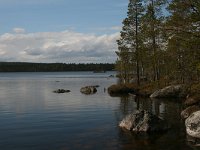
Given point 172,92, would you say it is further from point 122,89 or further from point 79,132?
point 79,132

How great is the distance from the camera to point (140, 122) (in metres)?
28.9

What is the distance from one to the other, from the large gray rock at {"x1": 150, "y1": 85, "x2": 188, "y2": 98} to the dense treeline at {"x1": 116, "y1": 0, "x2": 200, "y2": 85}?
8.31 feet

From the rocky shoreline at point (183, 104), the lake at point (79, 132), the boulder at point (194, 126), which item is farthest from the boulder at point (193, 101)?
the boulder at point (194, 126)

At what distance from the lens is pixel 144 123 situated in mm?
28594

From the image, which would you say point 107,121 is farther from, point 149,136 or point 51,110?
point 51,110

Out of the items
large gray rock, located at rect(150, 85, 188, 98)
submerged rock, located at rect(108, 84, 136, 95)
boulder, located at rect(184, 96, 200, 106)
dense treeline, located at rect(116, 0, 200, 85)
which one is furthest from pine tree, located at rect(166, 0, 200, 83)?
submerged rock, located at rect(108, 84, 136, 95)

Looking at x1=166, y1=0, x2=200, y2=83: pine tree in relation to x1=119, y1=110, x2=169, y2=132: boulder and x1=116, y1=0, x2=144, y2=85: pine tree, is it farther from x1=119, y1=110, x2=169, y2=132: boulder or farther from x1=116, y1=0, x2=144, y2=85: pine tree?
x1=116, y1=0, x2=144, y2=85: pine tree

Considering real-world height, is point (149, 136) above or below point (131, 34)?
below

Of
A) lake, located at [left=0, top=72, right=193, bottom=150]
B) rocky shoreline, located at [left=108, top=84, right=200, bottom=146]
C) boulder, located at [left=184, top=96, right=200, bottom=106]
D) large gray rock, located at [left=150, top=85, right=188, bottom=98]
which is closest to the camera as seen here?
lake, located at [left=0, top=72, right=193, bottom=150]

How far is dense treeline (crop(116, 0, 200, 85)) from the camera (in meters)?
31.2

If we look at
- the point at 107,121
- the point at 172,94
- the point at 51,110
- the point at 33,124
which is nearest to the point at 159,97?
the point at 172,94

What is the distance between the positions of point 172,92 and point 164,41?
1210cm

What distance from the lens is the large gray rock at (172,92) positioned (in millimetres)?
55844

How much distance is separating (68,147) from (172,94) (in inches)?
1380
